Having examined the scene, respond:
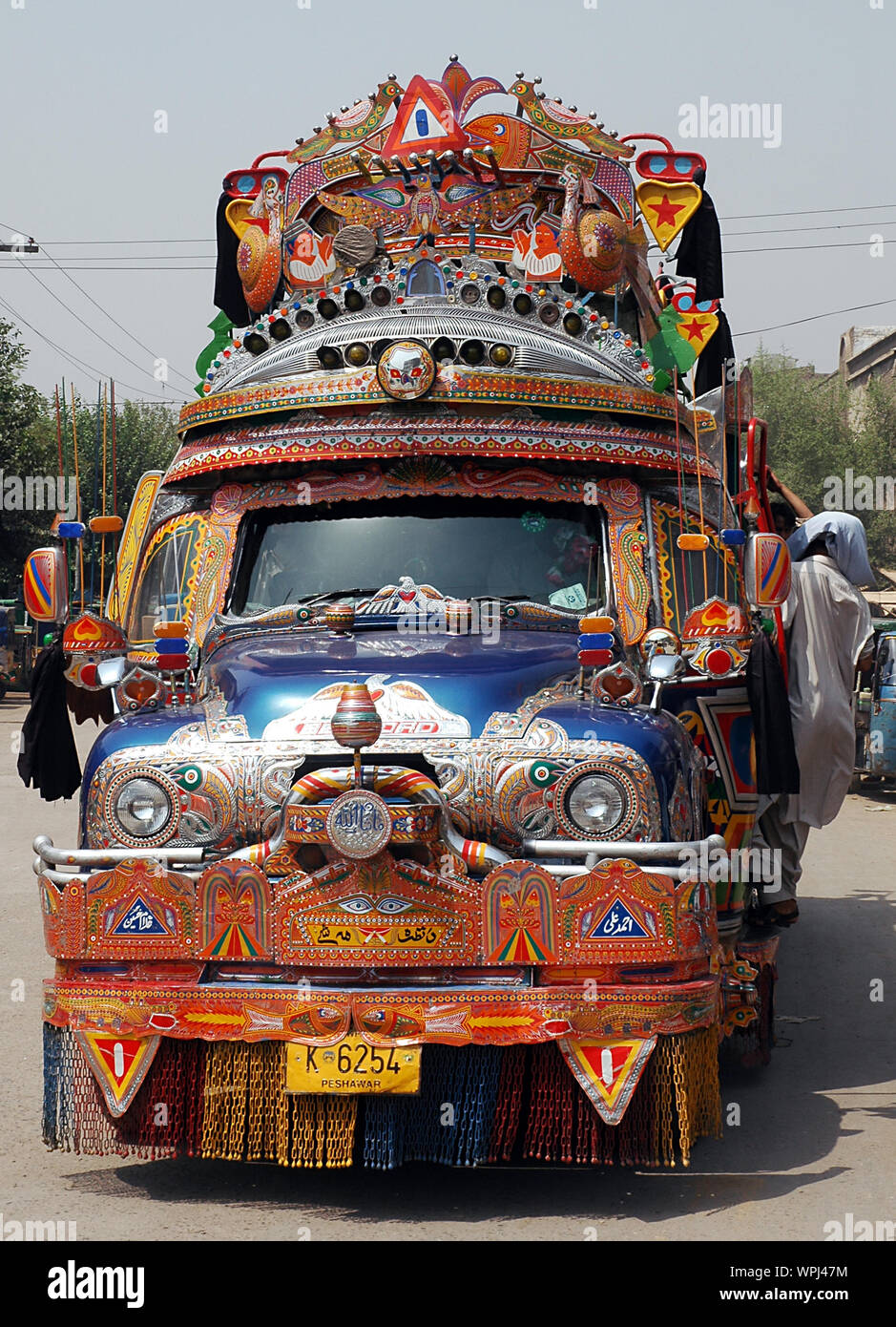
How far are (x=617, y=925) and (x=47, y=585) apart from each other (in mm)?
2611

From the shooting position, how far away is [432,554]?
276 inches

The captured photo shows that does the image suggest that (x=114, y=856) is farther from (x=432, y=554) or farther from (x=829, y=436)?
(x=829, y=436)

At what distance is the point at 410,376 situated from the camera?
23.1 ft

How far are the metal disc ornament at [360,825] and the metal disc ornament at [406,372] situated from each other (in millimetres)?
2301

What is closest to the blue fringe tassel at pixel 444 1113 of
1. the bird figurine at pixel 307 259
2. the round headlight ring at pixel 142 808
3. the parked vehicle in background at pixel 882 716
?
the round headlight ring at pixel 142 808

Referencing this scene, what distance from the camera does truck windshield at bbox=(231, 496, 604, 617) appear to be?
6.97 m

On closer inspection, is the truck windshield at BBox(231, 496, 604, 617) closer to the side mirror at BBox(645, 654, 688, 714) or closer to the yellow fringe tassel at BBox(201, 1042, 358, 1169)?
the side mirror at BBox(645, 654, 688, 714)

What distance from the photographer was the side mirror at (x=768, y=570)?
6.30 m

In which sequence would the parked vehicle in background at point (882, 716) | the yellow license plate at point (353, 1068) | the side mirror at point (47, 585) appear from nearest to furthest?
the yellow license plate at point (353, 1068) < the side mirror at point (47, 585) < the parked vehicle in background at point (882, 716)

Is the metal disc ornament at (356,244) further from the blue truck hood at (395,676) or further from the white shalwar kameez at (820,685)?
the white shalwar kameez at (820,685)

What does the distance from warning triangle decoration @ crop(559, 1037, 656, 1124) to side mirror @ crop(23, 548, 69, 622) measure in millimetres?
2632

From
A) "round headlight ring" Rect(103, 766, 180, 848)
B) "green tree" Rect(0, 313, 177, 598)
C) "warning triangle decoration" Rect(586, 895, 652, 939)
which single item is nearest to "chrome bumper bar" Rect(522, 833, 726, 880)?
"warning triangle decoration" Rect(586, 895, 652, 939)
